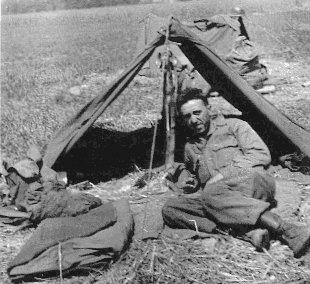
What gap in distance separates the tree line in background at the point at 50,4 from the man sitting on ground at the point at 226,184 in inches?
1112

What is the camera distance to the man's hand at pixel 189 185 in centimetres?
528

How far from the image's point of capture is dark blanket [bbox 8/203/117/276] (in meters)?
4.08

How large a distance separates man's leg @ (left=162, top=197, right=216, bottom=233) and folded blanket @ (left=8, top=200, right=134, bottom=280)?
1.48 feet

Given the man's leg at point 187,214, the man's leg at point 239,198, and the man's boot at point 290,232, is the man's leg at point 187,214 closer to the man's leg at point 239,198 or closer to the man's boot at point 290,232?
the man's leg at point 239,198

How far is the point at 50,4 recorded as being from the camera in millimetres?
32938

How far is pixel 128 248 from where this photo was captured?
14.1ft

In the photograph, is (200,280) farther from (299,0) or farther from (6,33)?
(299,0)

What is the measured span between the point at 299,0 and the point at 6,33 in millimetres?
14031

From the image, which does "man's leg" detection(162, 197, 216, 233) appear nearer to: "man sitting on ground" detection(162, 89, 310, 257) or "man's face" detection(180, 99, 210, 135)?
"man sitting on ground" detection(162, 89, 310, 257)

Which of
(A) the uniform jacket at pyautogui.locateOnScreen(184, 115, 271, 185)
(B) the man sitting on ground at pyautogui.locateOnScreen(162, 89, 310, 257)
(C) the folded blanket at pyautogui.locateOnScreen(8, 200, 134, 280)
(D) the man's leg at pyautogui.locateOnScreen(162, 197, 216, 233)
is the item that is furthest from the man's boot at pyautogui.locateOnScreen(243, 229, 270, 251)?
(C) the folded blanket at pyautogui.locateOnScreen(8, 200, 134, 280)

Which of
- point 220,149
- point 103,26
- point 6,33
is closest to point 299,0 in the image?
point 103,26

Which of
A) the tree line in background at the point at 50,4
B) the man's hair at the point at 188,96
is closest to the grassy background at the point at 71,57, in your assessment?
the man's hair at the point at 188,96

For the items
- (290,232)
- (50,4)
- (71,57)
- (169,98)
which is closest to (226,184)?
(290,232)

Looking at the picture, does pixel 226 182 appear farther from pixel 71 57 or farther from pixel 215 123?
pixel 71 57
